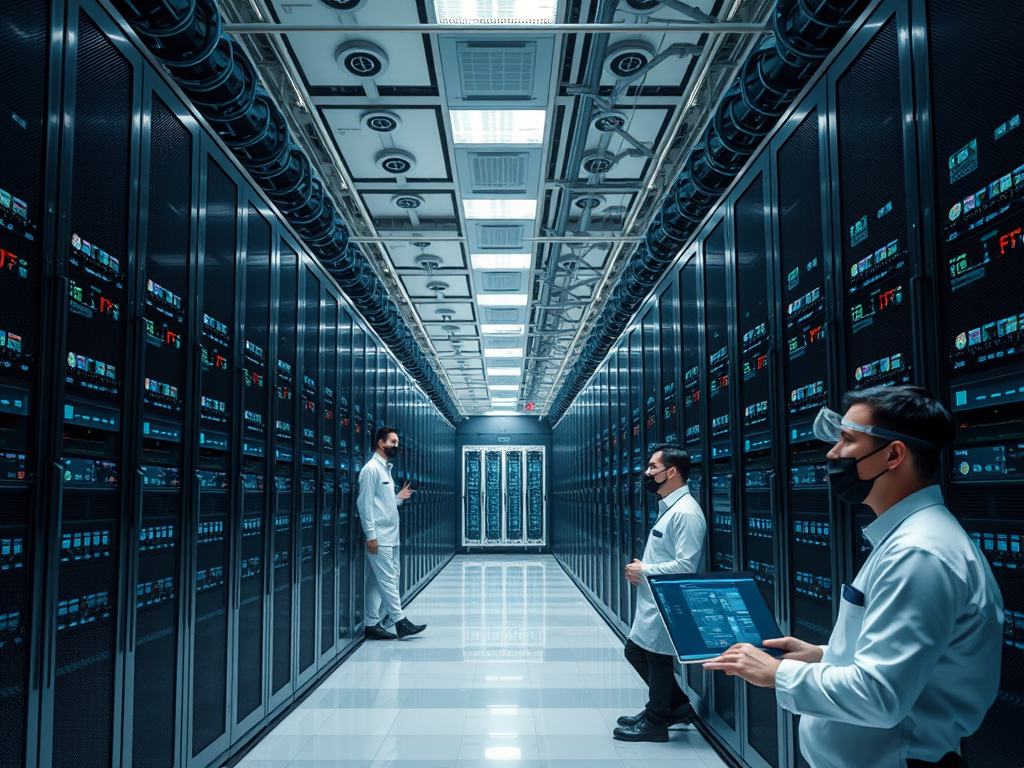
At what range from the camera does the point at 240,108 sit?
3604 millimetres

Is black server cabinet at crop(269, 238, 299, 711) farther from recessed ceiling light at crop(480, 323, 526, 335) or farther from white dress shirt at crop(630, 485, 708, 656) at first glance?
→ recessed ceiling light at crop(480, 323, 526, 335)

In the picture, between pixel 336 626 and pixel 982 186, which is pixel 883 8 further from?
pixel 336 626

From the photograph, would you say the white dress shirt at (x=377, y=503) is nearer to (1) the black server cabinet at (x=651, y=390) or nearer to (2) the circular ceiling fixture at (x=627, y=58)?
(1) the black server cabinet at (x=651, y=390)

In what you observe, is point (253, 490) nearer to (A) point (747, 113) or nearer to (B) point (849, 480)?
(A) point (747, 113)

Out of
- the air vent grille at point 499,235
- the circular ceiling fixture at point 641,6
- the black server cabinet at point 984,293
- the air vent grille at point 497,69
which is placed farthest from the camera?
the air vent grille at point 499,235

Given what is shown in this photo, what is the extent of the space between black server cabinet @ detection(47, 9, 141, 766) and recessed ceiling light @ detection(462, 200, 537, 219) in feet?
14.2

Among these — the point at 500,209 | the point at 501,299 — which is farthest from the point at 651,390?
the point at 501,299

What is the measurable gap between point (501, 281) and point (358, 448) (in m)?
3.06

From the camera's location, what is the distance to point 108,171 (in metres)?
2.71

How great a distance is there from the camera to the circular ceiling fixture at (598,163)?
19.8 feet

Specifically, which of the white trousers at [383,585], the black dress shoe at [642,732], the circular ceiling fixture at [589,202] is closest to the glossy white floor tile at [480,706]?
the black dress shoe at [642,732]

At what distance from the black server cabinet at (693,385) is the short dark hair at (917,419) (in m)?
2.87

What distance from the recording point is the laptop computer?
1833 mm

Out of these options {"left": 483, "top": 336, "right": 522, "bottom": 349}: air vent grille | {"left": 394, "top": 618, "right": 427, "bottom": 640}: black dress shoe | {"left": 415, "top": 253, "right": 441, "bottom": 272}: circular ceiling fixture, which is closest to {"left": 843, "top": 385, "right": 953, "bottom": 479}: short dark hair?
{"left": 394, "top": 618, "right": 427, "bottom": 640}: black dress shoe
